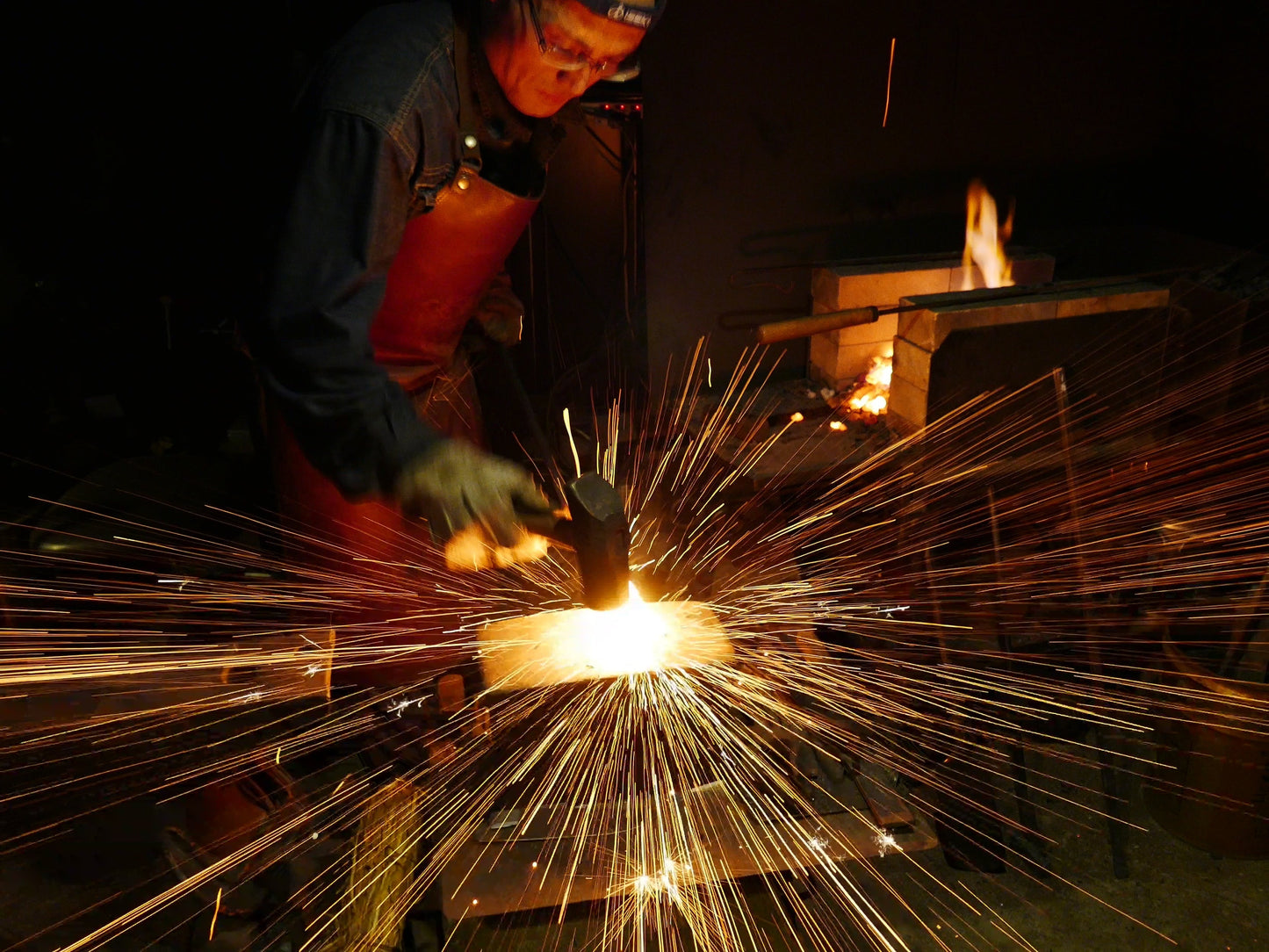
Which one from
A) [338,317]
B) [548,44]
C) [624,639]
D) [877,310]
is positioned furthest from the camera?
[877,310]

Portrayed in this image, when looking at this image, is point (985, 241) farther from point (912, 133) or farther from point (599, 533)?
point (599, 533)

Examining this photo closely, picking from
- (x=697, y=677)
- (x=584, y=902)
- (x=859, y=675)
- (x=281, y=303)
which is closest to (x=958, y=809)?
(x=859, y=675)

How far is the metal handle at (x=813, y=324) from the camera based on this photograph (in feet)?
12.9

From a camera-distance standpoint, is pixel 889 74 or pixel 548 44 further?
pixel 889 74

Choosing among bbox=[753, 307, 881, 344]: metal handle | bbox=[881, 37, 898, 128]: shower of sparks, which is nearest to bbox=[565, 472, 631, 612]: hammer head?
bbox=[753, 307, 881, 344]: metal handle

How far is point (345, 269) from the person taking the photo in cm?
183

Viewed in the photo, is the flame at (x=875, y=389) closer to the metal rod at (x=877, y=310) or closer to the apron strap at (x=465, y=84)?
the metal rod at (x=877, y=310)

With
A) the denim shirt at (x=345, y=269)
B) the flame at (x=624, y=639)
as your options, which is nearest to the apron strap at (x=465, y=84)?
the denim shirt at (x=345, y=269)

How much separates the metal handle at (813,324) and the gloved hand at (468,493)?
231 centimetres

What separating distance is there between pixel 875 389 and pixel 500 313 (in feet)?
7.70

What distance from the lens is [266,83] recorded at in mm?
3912

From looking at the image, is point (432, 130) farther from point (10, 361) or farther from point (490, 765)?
point (10, 361)

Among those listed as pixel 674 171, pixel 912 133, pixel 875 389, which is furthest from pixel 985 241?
pixel 674 171

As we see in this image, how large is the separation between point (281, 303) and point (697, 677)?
1.55 metres
